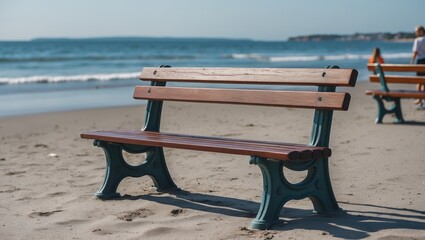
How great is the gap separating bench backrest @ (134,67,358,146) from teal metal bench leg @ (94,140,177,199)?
0.98 feet

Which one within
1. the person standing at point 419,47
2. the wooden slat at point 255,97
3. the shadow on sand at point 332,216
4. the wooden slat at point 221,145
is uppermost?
the person standing at point 419,47

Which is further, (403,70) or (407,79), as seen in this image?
(407,79)

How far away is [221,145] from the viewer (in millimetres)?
4688

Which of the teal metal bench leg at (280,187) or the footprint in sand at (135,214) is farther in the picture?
the footprint in sand at (135,214)

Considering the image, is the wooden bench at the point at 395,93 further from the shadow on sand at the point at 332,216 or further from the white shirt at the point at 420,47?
the shadow on sand at the point at 332,216

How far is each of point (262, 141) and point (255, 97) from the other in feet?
1.12

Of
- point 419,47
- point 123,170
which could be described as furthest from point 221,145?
point 419,47

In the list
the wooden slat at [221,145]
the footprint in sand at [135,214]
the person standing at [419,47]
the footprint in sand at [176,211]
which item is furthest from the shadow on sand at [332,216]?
the person standing at [419,47]

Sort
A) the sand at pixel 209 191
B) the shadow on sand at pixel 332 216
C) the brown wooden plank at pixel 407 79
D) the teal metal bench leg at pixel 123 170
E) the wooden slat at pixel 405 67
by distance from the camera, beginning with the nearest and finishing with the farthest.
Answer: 1. the shadow on sand at pixel 332 216
2. the sand at pixel 209 191
3. the teal metal bench leg at pixel 123 170
4. the wooden slat at pixel 405 67
5. the brown wooden plank at pixel 407 79

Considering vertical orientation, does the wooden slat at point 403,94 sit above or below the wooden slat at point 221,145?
above

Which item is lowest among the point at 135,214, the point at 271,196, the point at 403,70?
the point at 135,214

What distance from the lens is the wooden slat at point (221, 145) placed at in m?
4.27

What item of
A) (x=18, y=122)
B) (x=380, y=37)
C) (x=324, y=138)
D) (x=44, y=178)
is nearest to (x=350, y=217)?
(x=324, y=138)

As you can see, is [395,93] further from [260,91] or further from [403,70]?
[260,91]
